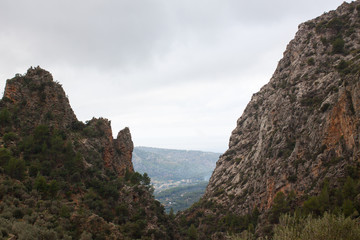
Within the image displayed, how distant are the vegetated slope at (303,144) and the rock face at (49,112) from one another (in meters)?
36.4

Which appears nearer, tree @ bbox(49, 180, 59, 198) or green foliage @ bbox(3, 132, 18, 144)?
tree @ bbox(49, 180, 59, 198)

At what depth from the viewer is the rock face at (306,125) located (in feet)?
137

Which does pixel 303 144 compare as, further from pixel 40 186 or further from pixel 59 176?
pixel 40 186

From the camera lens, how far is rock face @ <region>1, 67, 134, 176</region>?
51475mm

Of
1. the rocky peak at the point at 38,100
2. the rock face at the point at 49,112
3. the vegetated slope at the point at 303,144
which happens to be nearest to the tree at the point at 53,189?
the rock face at the point at 49,112

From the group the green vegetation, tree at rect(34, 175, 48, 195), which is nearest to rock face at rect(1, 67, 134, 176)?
the green vegetation

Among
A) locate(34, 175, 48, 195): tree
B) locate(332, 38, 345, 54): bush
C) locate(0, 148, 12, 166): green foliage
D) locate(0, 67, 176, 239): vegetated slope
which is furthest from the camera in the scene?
locate(332, 38, 345, 54): bush

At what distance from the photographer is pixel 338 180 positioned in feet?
127

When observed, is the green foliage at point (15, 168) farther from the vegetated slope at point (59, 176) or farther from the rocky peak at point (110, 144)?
the rocky peak at point (110, 144)

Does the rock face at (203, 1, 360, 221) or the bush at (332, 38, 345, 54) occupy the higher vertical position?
the bush at (332, 38, 345, 54)

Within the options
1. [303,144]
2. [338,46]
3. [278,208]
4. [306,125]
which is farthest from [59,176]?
[338,46]

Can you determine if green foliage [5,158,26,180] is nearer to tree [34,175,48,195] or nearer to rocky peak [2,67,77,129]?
tree [34,175,48,195]

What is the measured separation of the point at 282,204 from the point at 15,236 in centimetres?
4392

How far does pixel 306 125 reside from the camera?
177 ft
